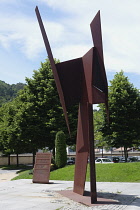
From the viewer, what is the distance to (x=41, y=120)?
28.9 metres

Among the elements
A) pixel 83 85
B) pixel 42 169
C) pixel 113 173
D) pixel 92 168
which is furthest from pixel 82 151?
pixel 113 173

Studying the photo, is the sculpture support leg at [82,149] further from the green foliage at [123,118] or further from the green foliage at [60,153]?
the green foliage at [123,118]

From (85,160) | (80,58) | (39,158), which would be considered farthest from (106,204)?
(39,158)

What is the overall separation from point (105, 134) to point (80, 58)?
20.2 m

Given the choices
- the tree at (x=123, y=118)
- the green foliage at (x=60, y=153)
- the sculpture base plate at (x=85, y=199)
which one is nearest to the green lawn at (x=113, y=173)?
the green foliage at (x=60, y=153)

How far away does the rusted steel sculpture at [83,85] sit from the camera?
9.92 m

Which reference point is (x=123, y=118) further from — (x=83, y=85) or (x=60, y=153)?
(x=83, y=85)

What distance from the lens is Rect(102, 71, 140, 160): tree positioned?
2878cm

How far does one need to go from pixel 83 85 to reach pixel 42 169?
7216 millimetres

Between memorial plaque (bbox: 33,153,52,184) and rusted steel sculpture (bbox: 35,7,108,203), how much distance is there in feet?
16.8

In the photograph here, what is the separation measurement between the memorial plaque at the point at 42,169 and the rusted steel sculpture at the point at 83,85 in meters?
5.12

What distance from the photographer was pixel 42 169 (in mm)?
15977

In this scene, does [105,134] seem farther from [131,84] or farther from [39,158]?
[39,158]

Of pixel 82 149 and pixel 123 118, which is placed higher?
pixel 123 118
